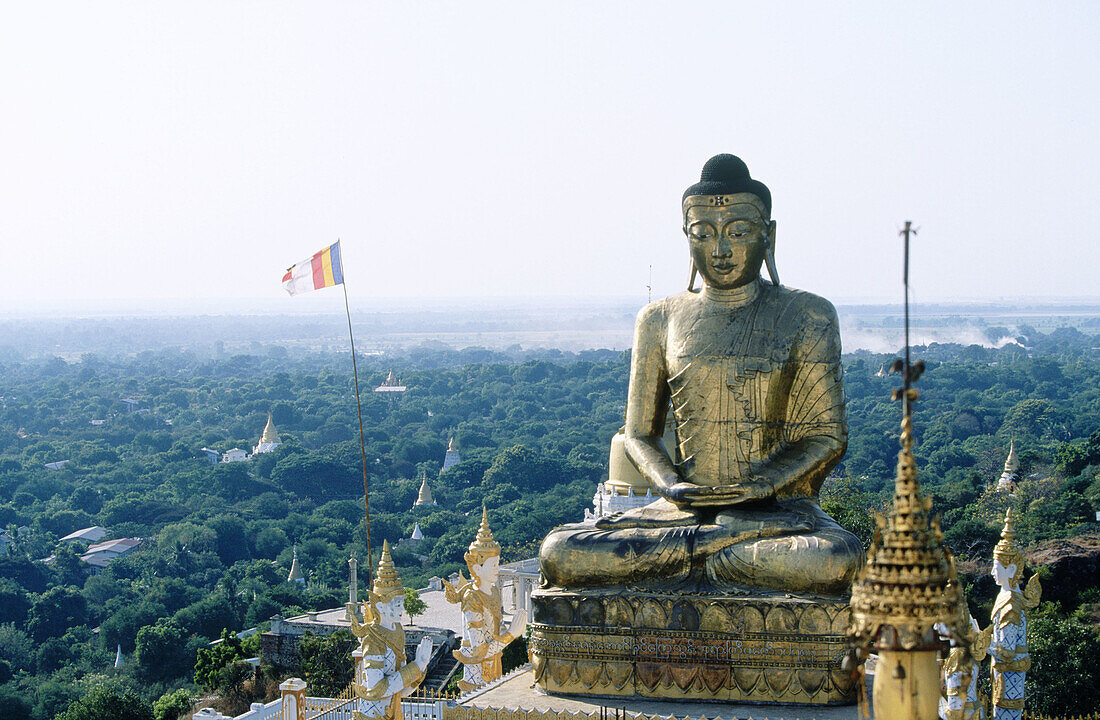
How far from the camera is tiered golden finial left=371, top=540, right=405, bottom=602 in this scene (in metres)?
11.1

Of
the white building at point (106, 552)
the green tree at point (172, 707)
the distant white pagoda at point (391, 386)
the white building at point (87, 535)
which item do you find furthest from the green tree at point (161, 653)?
the distant white pagoda at point (391, 386)

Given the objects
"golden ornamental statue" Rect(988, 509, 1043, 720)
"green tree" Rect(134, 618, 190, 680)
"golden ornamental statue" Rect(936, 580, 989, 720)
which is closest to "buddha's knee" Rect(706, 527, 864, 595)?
"golden ornamental statue" Rect(936, 580, 989, 720)

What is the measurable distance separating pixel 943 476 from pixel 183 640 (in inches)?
1405

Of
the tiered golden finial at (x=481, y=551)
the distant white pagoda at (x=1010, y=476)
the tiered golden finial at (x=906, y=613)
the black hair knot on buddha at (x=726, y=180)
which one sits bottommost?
the distant white pagoda at (x=1010, y=476)

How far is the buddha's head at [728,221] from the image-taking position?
1205cm

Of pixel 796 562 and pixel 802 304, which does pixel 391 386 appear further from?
pixel 796 562

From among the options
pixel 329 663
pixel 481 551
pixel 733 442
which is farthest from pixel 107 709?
pixel 733 442

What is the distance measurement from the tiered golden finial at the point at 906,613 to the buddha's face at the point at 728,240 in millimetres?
5974

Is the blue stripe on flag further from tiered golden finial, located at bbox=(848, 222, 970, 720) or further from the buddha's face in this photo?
tiered golden finial, located at bbox=(848, 222, 970, 720)

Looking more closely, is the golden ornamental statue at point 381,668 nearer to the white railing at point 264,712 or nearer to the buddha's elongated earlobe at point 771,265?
the buddha's elongated earlobe at point 771,265

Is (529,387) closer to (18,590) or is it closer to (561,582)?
(18,590)

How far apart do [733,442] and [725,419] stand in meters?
0.19

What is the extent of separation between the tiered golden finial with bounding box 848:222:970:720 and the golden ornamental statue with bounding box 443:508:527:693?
271 inches

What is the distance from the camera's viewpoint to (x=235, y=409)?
121625mm
